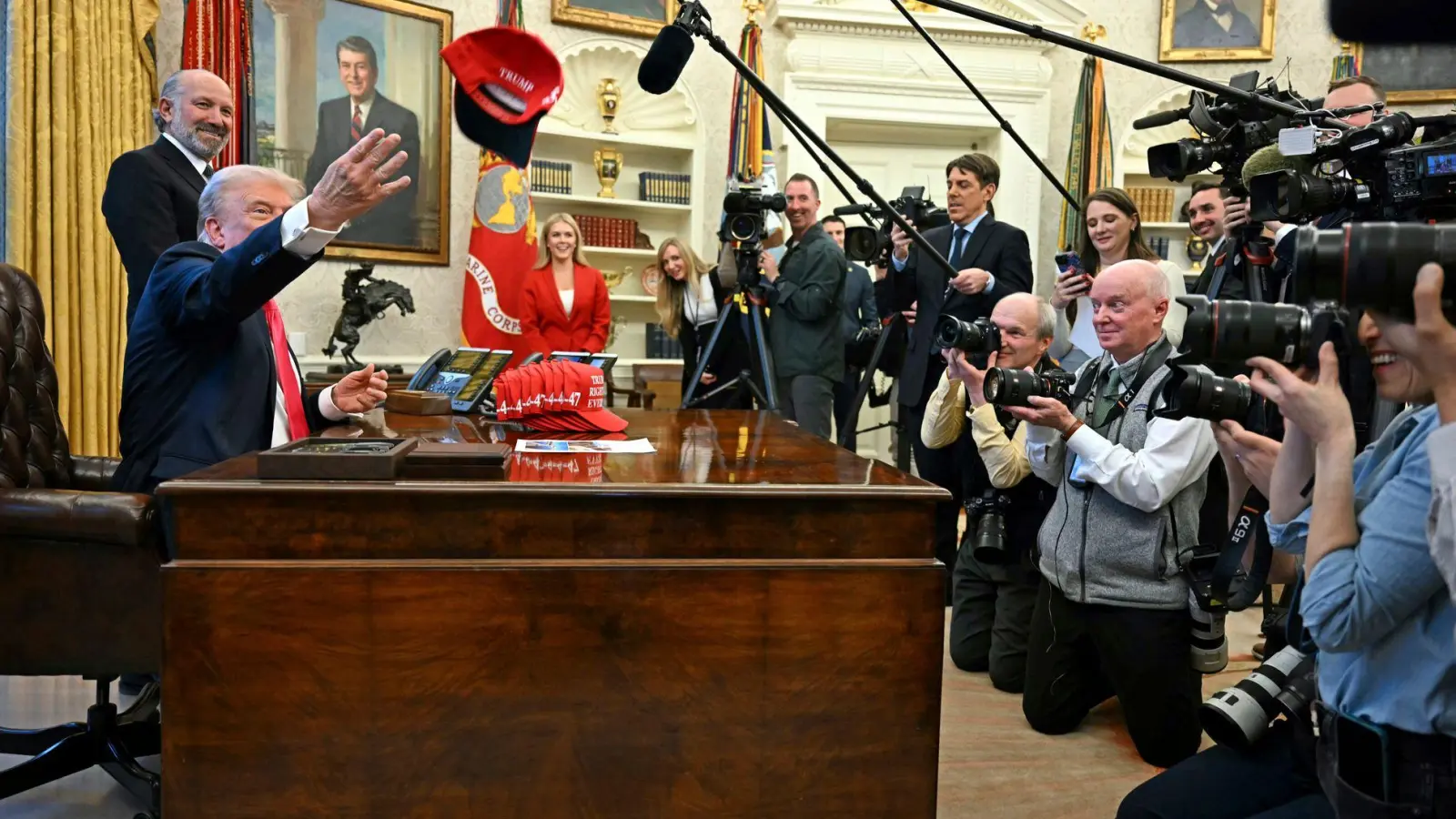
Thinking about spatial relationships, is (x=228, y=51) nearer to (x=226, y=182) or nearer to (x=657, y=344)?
(x=657, y=344)

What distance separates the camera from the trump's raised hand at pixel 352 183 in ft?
5.69

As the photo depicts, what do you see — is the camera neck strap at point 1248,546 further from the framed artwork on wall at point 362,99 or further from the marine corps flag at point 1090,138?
the marine corps flag at point 1090,138

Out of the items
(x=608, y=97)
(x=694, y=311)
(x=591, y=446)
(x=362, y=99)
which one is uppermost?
(x=608, y=97)

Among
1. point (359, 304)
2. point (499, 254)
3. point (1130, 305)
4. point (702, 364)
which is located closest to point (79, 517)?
point (1130, 305)

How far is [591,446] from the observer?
1.88m

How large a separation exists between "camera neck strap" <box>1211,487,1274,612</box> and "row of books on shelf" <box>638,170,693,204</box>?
194 inches

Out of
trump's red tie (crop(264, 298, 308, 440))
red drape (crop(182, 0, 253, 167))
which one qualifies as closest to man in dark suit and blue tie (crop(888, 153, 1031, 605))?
trump's red tie (crop(264, 298, 308, 440))

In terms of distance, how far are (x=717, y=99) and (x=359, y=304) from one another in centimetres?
259

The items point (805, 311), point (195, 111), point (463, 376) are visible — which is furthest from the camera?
point (805, 311)

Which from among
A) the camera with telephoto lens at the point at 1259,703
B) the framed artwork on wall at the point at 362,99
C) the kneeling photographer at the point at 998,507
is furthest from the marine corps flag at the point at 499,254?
the camera with telephoto lens at the point at 1259,703

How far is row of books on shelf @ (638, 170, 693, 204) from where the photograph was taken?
6.47 metres

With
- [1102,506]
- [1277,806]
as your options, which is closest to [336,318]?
[1102,506]

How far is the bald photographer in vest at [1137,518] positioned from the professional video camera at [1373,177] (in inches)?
18.0

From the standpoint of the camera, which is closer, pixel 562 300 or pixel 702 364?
pixel 702 364
